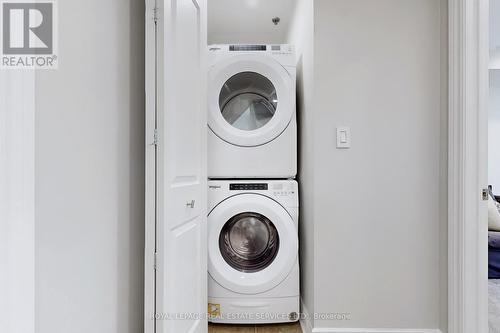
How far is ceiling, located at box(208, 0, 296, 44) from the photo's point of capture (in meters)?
2.77

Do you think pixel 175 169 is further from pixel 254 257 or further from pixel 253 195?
pixel 254 257

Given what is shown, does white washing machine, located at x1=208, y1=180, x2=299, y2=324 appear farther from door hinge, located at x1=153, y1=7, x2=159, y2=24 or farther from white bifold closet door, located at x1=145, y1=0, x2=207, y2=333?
door hinge, located at x1=153, y1=7, x2=159, y2=24

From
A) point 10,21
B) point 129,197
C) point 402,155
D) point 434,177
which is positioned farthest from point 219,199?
point 10,21

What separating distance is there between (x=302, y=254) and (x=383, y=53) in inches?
51.2

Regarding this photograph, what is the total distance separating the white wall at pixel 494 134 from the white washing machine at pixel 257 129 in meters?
4.29

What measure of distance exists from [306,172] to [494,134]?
4520 mm

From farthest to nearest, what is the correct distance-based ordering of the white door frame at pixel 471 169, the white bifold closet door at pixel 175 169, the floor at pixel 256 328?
the floor at pixel 256 328
the white door frame at pixel 471 169
the white bifold closet door at pixel 175 169

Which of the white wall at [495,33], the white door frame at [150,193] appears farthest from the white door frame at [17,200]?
the white wall at [495,33]

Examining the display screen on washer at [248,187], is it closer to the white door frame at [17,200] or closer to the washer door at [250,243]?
the washer door at [250,243]

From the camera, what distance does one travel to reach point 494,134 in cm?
499

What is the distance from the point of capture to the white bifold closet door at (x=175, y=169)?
1.14m

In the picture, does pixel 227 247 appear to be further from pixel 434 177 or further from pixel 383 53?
pixel 383 53

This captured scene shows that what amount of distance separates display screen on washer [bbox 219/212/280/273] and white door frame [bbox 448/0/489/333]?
3.20 ft

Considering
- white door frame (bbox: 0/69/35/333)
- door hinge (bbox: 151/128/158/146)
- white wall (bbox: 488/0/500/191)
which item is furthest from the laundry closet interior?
white wall (bbox: 488/0/500/191)
